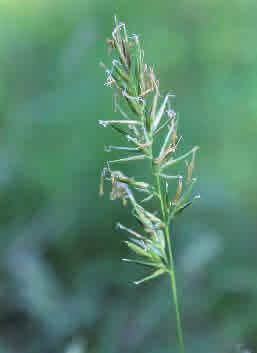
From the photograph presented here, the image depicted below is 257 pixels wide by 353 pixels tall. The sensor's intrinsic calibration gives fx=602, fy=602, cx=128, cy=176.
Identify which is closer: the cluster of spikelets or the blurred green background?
the cluster of spikelets

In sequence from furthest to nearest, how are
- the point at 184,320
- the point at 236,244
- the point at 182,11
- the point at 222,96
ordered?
the point at 182,11, the point at 222,96, the point at 236,244, the point at 184,320

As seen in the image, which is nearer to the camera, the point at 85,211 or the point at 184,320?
the point at 184,320

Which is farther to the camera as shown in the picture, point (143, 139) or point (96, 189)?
point (96, 189)

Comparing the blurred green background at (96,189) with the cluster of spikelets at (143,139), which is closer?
the cluster of spikelets at (143,139)

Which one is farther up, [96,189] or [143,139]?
[143,139]

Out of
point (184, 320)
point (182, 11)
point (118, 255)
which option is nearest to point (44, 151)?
point (118, 255)

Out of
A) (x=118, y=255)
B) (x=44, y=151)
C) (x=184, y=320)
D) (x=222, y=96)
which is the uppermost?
(x=222, y=96)

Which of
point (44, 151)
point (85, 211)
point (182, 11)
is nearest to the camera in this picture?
point (85, 211)

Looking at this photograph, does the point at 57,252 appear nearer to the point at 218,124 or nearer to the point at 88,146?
the point at 88,146
